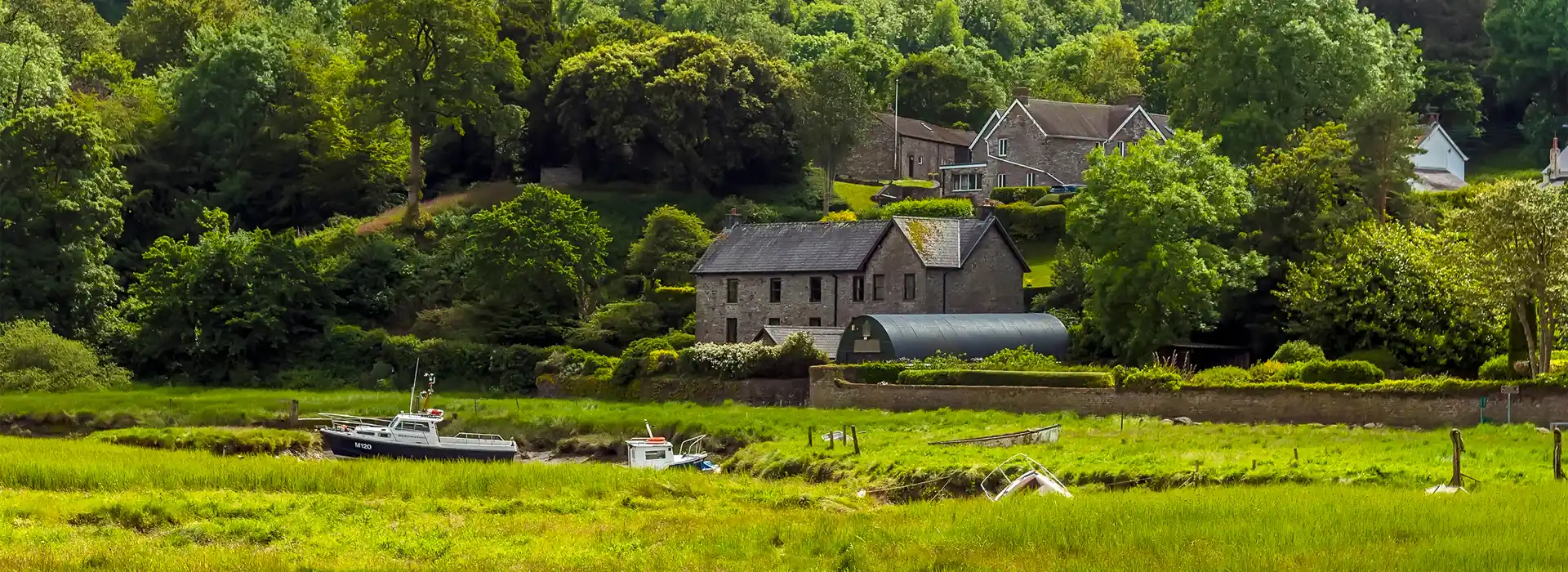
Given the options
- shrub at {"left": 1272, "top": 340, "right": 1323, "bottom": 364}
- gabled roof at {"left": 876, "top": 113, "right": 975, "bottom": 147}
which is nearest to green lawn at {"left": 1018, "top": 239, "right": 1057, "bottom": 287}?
shrub at {"left": 1272, "top": 340, "right": 1323, "bottom": 364}

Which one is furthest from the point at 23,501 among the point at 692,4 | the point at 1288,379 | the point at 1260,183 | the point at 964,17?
the point at 964,17

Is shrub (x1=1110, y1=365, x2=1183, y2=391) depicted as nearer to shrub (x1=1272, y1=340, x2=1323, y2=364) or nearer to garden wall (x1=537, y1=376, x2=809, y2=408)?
shrub (x1=1272, y1=340, x2=1323, y2=364)

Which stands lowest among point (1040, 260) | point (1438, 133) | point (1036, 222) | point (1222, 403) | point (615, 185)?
point (1222, 403)

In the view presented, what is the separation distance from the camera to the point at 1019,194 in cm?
9169

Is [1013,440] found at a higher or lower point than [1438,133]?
lower

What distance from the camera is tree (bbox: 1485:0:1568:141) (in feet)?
347

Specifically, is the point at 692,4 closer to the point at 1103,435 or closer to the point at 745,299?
the point at 745,299

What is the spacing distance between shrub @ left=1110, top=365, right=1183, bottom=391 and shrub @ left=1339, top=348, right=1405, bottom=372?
717 cm

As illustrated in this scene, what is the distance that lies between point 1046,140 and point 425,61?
3457 centimetres

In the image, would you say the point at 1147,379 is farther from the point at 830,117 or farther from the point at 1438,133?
the point at 1438,133

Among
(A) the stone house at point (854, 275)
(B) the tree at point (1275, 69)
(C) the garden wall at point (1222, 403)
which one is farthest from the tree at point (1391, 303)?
(B) the tree at point (1275, 69)

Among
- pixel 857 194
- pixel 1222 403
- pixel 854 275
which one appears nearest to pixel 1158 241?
pixel 1222 403

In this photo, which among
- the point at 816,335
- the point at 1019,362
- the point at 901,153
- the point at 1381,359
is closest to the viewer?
the point at 1381,359

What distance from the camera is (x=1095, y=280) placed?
62.0 m
